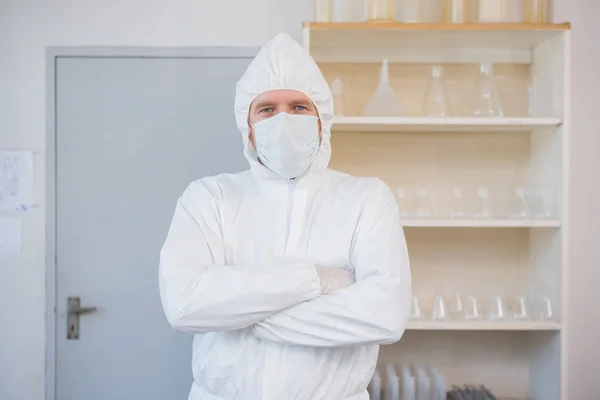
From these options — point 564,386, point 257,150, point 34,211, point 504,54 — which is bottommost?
point 564,386

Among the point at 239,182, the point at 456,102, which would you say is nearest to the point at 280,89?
the point at 239,182

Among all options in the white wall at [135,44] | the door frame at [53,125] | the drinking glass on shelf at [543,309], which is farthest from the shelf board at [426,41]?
the drinking glass on shelf at [543,309]

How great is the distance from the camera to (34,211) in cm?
258

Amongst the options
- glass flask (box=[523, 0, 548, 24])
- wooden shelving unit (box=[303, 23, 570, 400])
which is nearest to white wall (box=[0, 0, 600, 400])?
wooden shelving unit (box=[303, 23, 570, 400])

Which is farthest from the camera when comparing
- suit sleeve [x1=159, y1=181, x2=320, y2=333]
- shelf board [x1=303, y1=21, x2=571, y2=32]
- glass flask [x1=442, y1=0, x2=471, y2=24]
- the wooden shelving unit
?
the wooden shelving unit

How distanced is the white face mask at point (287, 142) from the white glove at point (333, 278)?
0.86ft

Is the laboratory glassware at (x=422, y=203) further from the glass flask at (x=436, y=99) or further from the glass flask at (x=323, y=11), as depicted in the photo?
the glass flask at (x=323, y=11)

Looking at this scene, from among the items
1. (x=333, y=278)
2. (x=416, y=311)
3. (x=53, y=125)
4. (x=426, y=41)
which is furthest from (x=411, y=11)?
(x=53, y=125)

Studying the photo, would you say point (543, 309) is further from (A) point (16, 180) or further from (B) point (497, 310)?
(A) point (16, 180)

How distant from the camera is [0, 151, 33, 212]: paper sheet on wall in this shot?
2.57m

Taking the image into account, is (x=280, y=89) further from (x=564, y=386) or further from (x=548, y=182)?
(x=564, y=386)

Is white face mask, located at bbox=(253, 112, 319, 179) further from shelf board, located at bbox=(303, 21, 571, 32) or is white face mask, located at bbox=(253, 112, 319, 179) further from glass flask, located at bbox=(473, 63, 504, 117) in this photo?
glass flask, located at bbox=(473, 63, 504, 117)

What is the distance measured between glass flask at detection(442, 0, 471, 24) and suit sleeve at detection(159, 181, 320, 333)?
1.26 metres

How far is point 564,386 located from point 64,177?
2052 mm
